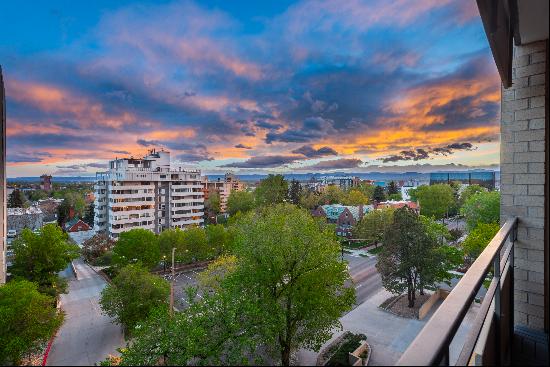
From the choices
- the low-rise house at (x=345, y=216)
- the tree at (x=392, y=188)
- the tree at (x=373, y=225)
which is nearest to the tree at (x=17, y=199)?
the low-rise house at (x=345, y=216)

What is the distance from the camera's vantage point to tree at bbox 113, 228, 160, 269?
30.6ft

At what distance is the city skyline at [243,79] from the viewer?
417 cm

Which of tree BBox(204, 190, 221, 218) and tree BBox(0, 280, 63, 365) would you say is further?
tree BBox(204, 190, 221, 218)

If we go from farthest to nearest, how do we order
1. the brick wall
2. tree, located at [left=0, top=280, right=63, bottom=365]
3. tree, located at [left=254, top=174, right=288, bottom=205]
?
tree, located at [left=254, top=174, right=288, bottom=205] → tree, located at [left=0, top=280, right=63, bottom=365] → the brick wall

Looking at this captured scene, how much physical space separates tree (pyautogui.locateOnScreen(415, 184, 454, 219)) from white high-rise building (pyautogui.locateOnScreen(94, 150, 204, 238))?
15.5 metres

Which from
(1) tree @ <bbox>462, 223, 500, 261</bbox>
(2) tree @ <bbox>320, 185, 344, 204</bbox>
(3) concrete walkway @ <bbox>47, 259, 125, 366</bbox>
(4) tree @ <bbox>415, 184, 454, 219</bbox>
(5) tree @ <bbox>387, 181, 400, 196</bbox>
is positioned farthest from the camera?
(5) tree @ <bbox>387, 181, 400, 196</bbox>

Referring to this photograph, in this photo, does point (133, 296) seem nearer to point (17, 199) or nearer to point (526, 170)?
point (526, 170)

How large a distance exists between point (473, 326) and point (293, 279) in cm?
358

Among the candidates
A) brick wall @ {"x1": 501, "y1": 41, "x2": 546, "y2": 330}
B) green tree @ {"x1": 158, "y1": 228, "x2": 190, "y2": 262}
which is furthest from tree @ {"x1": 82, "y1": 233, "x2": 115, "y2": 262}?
brick wall @ {"x1": 501, "y1": 41, "x2": 546, "y2": 330}

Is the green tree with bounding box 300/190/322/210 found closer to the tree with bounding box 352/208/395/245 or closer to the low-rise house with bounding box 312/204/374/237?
the low-rise house with bounding box 312/204/374/237

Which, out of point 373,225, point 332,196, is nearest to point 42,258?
point 373,225

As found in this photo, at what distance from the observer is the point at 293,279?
4336 millimetres

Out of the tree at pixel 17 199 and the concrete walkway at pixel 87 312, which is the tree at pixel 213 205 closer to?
the tree at pixel 17 199

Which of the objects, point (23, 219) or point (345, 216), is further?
point (345, 216)
